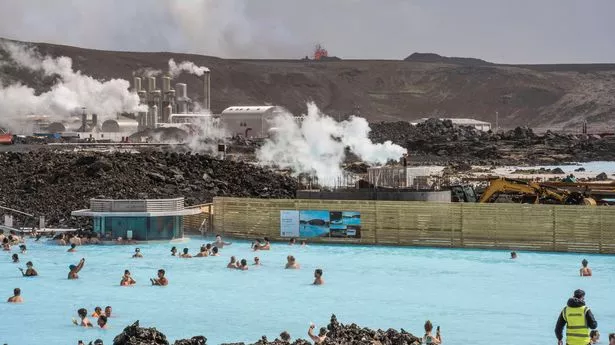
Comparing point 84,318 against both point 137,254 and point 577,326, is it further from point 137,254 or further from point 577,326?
point 577,326

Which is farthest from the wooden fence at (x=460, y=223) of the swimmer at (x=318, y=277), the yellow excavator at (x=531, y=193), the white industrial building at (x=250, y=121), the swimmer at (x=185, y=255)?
the white industrial building at (x=250, y=121)

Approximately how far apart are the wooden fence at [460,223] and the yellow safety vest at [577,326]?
2358 centimetres

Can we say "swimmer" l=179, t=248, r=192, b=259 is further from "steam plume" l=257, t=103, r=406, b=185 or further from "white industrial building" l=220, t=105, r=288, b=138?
Result: "white industrial building" l=220, t=105, r=288, b=138

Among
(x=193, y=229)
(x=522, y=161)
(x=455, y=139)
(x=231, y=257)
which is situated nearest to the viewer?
(x=231, y=257)

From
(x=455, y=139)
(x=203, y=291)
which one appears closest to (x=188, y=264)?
(x=203, y=291)

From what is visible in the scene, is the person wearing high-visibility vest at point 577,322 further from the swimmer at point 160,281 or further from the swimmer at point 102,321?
the swimmer at point 160,281

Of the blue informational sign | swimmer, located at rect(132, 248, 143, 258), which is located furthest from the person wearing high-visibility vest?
the blue informational sign

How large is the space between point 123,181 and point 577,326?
133ft

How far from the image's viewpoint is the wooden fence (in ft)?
131

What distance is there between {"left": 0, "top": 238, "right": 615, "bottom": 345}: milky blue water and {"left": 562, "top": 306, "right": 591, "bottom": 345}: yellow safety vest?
8134mm

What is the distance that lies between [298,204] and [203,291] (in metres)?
12.3

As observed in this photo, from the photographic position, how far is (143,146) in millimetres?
116438

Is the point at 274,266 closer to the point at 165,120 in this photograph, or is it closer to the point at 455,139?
the point at 455,139

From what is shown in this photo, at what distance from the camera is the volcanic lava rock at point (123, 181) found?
52500 mm
